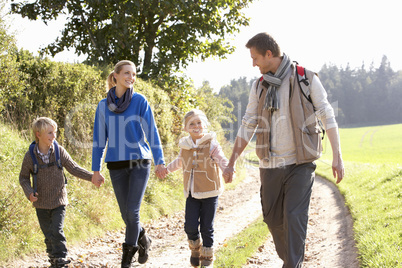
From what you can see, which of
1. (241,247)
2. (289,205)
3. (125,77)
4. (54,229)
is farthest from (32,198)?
(241,247)

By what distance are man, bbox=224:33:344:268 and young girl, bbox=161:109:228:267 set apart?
1.13 m

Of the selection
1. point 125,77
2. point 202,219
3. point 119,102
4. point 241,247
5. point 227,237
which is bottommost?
point 227,237

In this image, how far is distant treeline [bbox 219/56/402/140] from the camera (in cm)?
10881

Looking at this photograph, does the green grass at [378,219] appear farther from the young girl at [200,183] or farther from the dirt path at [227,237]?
the young girl at [200,183]

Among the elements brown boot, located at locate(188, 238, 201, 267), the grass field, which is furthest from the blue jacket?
the grass field

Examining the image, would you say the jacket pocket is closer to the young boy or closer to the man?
the man

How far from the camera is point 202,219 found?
214 inches

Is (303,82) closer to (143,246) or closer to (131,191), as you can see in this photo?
(131,191)

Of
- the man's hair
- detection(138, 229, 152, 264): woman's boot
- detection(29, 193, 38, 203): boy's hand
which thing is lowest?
detection(138, 229, 152, 264): woman's boot

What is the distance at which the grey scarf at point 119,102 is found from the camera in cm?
488

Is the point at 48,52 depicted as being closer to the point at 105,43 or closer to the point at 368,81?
the point at 105,43

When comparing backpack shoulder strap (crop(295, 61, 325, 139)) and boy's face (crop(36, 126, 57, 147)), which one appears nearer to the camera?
backpack shoulder strap (crop(295, 61, 325, 139))

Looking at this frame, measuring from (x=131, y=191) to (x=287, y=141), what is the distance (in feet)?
6.47

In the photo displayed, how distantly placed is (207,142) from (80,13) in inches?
444
